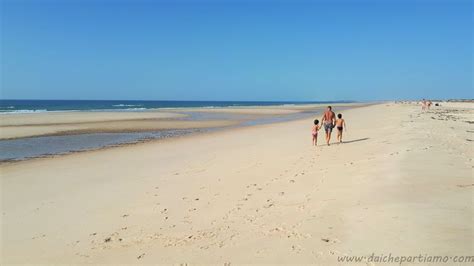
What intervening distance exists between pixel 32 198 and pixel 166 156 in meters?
6.17

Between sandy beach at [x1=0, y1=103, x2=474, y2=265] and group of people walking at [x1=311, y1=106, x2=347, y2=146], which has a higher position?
group of people walking at [x1=311, y1=106, x2=347, y2=146]

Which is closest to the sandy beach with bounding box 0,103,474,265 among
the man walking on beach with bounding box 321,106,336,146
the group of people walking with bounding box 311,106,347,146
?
the group of people walking with bounding box 311,106,347,146

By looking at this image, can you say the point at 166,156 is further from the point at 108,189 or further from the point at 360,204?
the point at 360,204

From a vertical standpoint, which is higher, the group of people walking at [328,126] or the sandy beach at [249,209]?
the group of people walking at [328,126]

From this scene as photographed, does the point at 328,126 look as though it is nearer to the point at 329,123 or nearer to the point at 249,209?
the point at 329,123

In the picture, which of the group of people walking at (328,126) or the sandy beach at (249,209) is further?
the group of people walking at (328,126)

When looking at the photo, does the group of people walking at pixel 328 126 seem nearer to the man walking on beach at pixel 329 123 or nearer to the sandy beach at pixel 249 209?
the man walking on beach at pixel 329 123

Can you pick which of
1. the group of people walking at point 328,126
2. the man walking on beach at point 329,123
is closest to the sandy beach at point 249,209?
the group of people walking at point 328,126

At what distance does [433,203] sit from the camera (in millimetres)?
6090

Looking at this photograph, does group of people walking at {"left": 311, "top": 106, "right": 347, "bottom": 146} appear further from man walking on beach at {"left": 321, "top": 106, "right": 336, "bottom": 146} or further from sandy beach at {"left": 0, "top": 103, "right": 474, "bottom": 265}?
sandy beach at {"left": 0, "top": 103, "right": 474, "bottom": 265}

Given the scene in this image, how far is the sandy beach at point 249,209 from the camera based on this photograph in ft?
16.4

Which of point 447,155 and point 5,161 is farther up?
point 447,155

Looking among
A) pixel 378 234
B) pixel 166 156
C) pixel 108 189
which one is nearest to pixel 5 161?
pixel 166 156

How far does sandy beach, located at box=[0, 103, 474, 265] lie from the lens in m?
5.00
